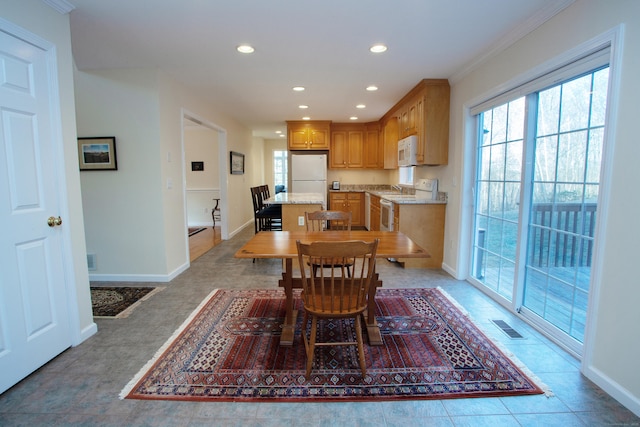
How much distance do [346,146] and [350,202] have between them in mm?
1262

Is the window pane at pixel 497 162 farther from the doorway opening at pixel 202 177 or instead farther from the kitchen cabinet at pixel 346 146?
the doorway opening at pixel 202 177

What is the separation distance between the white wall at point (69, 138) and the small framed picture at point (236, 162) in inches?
147

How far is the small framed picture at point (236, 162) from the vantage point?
6070 mm


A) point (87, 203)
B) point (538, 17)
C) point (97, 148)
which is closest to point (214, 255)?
point (87, 203)

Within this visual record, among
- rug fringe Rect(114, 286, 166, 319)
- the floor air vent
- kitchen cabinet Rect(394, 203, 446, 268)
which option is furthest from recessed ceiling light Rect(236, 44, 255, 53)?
the floor air vent

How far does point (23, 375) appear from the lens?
1.90 meters

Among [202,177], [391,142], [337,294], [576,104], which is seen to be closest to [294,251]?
[337,294]

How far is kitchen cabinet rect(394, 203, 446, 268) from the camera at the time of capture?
13.2 feet

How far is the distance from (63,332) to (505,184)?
3.77m

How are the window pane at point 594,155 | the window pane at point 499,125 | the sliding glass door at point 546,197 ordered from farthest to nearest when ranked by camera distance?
1. the window pane at point 499,125
2. the sliding glass door at point 546,197
3. the window pane at point 594,155

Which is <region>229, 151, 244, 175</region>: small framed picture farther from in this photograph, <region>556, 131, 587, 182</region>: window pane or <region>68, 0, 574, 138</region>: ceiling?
<region>556, 131, 587, 182</region>: window pane

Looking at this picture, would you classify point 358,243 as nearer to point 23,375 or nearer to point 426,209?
point 23,375

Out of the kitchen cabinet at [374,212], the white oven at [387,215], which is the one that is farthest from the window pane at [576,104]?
the kitchen cabinet at [374,212]

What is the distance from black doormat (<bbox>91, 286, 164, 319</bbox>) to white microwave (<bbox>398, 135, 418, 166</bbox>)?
3423 mm
